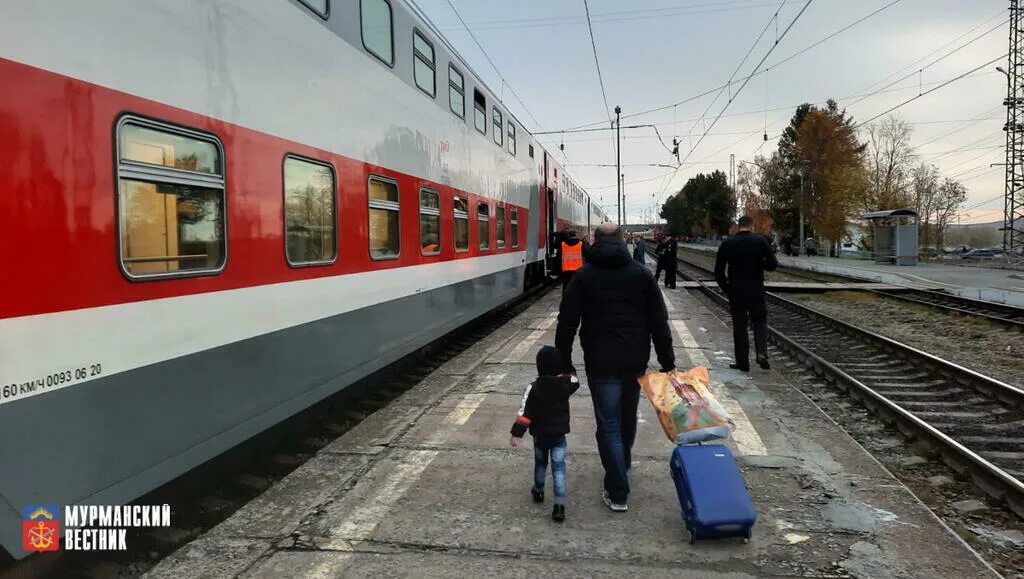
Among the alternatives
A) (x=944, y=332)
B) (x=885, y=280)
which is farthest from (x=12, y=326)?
(x=885, y=280)

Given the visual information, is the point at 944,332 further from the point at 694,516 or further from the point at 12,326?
the point at 12,326

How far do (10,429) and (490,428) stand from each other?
369 centimetres

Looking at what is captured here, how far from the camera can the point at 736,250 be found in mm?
8070

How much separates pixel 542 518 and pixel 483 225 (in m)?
7.77

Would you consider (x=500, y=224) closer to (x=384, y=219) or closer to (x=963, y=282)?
(x=384, y=219)

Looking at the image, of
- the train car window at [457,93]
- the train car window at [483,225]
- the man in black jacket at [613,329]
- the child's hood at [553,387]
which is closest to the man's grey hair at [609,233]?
the man in black jacket at [613,329]

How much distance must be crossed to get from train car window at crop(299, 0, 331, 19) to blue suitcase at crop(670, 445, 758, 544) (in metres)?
4.28

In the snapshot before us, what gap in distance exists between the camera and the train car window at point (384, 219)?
643 cm

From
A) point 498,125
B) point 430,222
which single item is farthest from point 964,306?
point 430,222

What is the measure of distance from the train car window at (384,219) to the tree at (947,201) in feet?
215

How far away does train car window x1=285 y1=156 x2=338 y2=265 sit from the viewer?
4965mm

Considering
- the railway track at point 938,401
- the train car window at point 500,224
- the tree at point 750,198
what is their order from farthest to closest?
1. the tree at point 750,198
2. the train car window at point 500,224
3. the railway track at point 938,401

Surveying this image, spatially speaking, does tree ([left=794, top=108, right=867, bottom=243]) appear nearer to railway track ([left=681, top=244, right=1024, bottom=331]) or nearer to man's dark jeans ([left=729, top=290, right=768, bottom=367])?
railway track ([left=681, top=244, right=1024, bottom=331])

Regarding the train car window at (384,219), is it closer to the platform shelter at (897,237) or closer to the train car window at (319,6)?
the train car window at (319,6)
